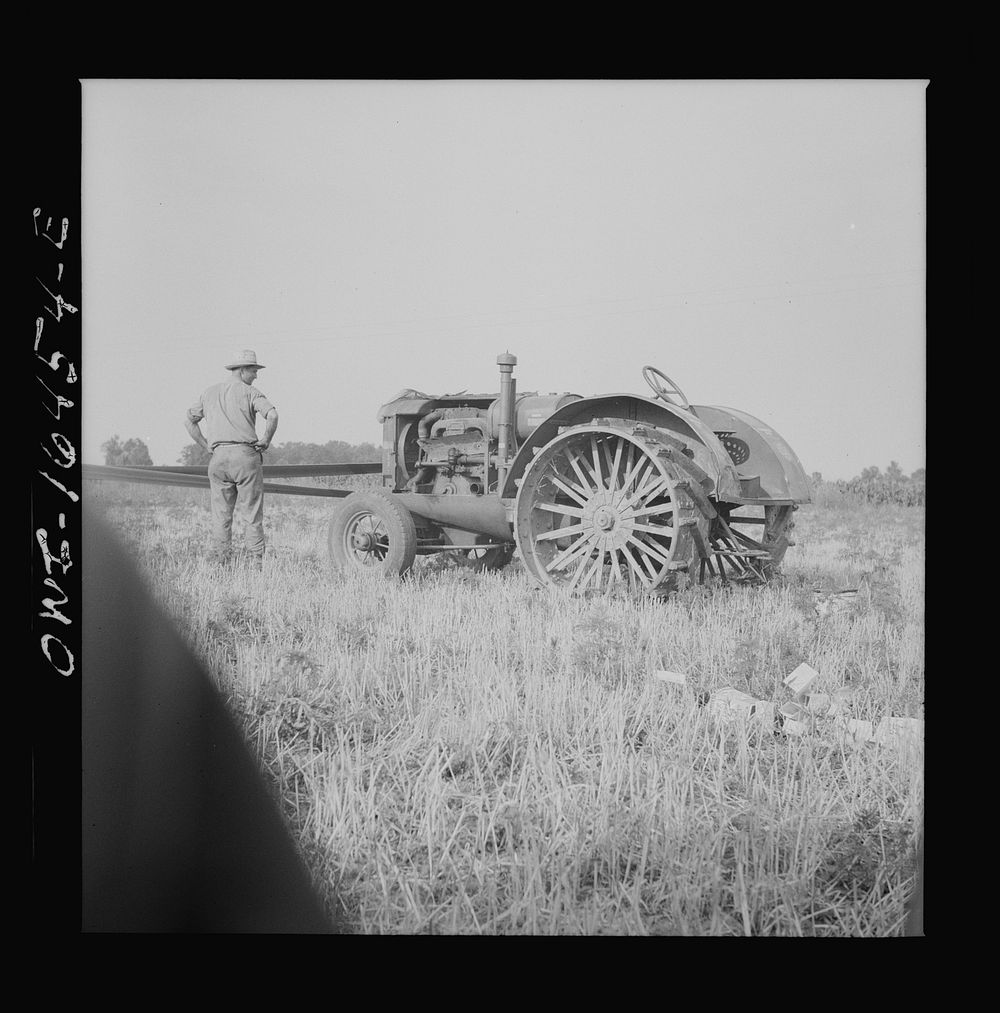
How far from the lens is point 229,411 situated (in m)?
3.64

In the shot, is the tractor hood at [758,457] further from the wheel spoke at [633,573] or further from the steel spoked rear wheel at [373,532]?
the steel spoked rear wheel at [373,532]

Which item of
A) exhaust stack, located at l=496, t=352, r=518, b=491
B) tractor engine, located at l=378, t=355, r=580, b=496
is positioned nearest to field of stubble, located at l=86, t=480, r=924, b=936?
exhaust stack, located at l=496, t=352, r=518, b=491

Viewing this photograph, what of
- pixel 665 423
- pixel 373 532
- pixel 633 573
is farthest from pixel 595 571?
pixel 373 532

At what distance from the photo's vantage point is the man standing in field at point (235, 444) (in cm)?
353

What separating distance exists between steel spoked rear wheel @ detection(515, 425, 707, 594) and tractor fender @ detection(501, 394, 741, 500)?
102 mm

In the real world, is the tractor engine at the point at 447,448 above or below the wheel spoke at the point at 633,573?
above

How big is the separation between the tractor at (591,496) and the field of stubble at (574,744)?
0.39m

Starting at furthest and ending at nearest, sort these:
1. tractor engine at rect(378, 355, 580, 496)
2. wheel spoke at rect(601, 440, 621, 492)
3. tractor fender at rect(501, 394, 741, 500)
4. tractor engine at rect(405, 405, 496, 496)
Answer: tractor engine at rect(405, 405, 496, 496), tractor engine at rect(378, 355, 580, 496), wheel spoke at rect(601, 440, 621, 492), tractor fender at rect(501, 394, 741, 500)

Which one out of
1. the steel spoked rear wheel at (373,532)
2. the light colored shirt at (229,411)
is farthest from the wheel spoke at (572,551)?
the light colored shirt at (229,411)

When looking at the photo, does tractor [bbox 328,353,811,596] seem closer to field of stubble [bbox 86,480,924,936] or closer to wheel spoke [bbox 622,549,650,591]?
wheel spoke [bbox 622,549,650,591]

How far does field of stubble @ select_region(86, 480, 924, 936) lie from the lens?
9.28 feet

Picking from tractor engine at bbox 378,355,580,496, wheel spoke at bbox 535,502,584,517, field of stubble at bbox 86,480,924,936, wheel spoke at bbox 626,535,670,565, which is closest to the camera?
field of stubble at bbox 86,480,924,936

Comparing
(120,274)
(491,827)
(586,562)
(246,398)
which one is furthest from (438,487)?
(491,827)
